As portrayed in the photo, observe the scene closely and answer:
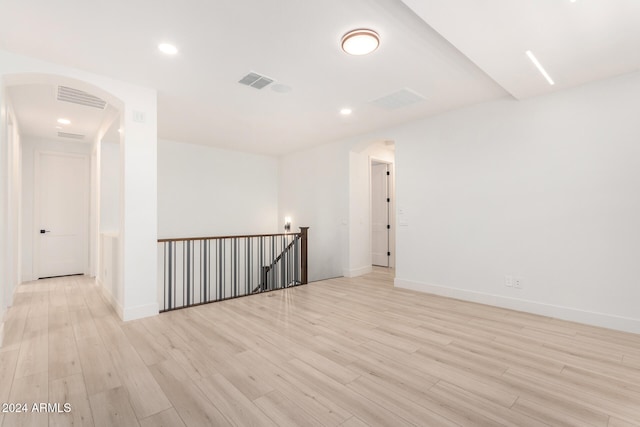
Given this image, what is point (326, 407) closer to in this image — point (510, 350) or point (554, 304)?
point (510, 350)

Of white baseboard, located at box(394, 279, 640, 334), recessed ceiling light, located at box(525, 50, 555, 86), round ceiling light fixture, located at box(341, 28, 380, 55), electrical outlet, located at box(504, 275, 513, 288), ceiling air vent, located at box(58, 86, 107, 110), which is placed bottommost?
white baseboard, located at box(394, 279, 640, 334)

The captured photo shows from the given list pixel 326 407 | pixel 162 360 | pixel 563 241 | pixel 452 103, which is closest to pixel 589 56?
pixel 452 103

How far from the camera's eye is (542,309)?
365 cm

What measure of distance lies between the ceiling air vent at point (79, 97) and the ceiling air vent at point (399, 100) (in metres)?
3.75

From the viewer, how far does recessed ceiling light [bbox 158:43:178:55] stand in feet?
9.00

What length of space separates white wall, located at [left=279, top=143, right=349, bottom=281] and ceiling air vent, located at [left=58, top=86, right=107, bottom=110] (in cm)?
407

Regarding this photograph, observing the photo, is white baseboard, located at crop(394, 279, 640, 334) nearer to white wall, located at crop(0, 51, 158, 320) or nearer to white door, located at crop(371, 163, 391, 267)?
white door, located at crop(371, 163, 391, 267)

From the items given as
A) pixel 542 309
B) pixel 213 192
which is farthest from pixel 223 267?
pixel 542 309

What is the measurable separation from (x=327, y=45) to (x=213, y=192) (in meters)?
5.14

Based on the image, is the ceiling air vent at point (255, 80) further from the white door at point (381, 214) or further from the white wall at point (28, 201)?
the white wall at point (28, 201)

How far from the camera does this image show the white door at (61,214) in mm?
5973

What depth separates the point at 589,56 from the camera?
2.80m

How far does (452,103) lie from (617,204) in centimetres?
226

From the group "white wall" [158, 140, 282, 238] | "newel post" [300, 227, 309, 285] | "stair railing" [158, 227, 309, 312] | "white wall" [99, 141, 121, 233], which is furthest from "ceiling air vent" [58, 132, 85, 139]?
"newel post" [300, 227, 309, 285]
